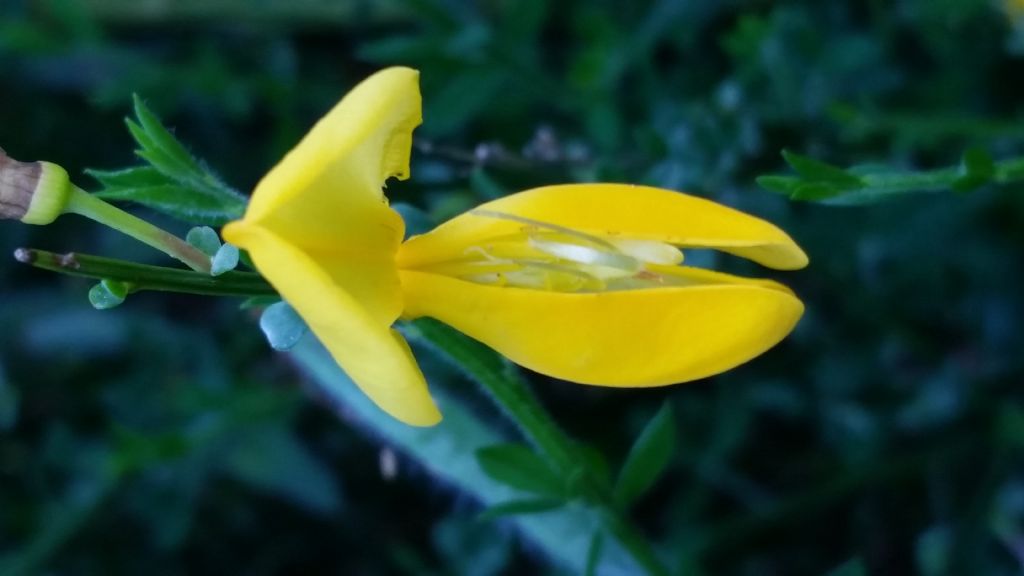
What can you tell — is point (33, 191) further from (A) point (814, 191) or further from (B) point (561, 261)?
(A) point (814, 191)

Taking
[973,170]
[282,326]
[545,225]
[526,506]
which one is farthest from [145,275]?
[973,170]

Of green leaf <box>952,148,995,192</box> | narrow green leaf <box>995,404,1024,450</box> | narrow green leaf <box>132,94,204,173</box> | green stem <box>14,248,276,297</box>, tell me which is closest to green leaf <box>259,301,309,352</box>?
green stem <box>14,248,276,297</box>

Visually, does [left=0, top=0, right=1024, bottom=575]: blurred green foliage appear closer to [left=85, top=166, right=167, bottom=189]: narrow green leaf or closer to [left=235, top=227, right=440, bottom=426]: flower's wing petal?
[left=85, top=166, right=167, bottom=189]: narrow green leaf

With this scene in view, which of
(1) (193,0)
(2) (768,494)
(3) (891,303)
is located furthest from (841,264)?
(1) (193,0)

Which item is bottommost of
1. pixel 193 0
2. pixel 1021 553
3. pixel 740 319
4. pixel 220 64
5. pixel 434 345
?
pixel 434 345

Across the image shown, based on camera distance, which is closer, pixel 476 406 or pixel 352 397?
pixel 352 397

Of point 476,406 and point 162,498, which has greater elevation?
point 476,406

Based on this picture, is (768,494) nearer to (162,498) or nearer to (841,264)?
(841,264)
